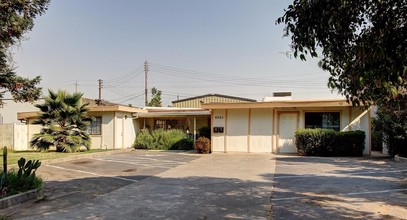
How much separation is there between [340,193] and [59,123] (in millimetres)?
15594

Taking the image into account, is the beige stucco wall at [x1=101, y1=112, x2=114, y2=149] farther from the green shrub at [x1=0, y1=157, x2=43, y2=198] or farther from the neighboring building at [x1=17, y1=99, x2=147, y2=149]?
the green shrub at [x1=0, y1=157, x2=43, y2=198]

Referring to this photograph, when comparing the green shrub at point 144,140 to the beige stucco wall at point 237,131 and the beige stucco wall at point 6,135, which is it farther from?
the beige stucco wall at point 6,135

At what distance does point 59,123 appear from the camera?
18750 millimetres

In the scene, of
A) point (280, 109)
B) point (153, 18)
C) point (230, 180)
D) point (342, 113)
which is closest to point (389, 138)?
point (342, 113)

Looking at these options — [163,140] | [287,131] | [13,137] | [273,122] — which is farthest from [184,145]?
[13,137]

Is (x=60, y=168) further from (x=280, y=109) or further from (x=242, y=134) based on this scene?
(x=280, y=109)

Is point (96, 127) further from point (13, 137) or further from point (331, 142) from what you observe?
point (331, 142)

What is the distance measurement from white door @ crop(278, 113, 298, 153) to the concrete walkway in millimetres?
8217

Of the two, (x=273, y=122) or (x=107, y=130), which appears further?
(x=107, y=130)

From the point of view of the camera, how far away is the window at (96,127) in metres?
22.7

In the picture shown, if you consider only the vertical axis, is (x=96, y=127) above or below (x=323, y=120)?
below

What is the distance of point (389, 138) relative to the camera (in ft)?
53.2

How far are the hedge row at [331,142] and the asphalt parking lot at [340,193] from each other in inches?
174

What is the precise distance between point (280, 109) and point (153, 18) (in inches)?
326
